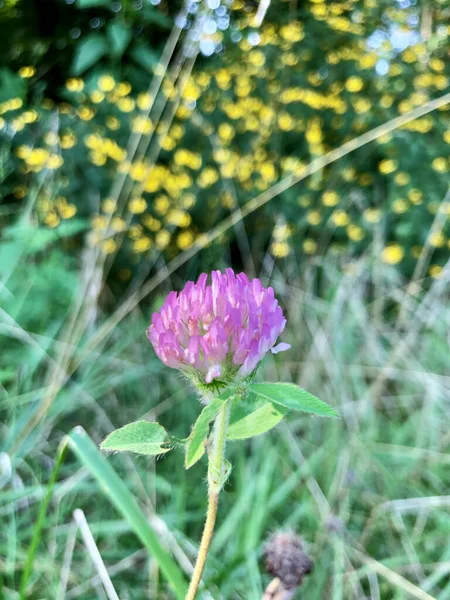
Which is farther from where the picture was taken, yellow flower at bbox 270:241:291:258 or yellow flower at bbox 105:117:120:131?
yellow flower at bbox 105:117:120:131

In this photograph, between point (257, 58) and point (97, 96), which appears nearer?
point (97, 96)

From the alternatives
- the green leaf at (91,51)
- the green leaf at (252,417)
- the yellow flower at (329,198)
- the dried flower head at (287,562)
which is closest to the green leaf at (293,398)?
the green leaf at (252,417)

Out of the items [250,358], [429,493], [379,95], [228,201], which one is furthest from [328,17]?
[250,358]

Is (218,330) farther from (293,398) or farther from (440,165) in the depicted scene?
(440,165)

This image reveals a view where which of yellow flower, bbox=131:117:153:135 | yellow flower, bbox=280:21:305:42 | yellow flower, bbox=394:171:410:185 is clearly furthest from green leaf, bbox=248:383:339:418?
yellow flower, bbox=280:21:305:42

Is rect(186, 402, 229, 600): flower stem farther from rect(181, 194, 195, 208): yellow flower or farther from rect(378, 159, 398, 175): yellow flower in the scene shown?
rect(378, 159, 398, 175): yellow flower

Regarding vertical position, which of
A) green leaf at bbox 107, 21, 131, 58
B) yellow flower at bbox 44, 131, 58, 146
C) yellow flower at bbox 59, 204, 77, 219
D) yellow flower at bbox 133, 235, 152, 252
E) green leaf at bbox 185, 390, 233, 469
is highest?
green leaf at bbox 185, 390, 233, 469

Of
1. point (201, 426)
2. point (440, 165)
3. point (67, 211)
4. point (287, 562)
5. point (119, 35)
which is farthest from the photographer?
point (440, 165)

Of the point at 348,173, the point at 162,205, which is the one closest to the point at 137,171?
the point at 162,205
